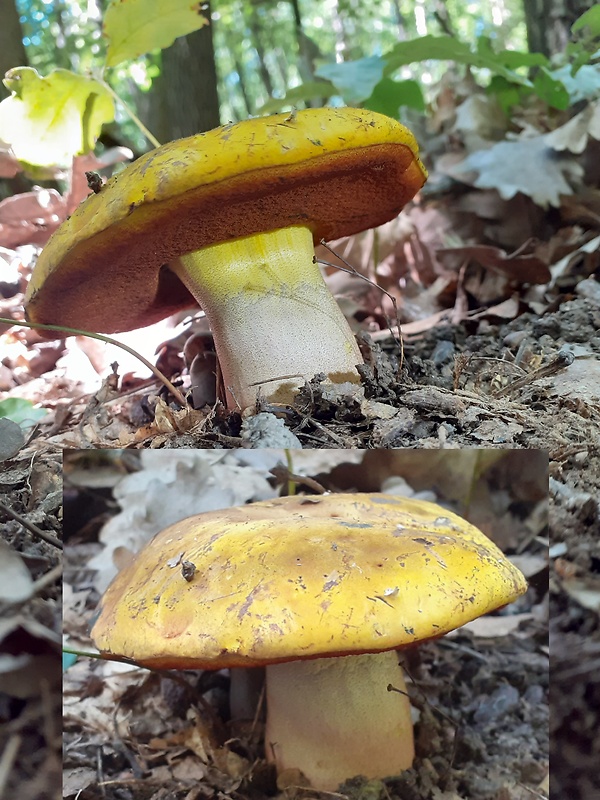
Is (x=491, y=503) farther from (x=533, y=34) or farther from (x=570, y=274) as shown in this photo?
(x=533, y=34)

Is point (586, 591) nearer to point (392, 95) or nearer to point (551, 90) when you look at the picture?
point (392, 95)

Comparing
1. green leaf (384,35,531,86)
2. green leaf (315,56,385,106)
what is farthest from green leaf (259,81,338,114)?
green leaf (384,35,531,86)

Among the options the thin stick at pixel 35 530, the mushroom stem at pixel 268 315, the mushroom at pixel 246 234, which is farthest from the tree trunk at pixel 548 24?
the thin stick at pixel 35 530

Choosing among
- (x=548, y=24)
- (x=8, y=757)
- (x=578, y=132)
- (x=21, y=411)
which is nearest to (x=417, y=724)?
(x=8, y=757)

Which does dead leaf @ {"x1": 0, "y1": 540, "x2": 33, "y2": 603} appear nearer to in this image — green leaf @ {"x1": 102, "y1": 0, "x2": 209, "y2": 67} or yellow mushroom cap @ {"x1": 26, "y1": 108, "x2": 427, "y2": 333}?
yellow mushroom cap @ {"x1": 26, "y1": 108, "x2": 427, "y2": 333}

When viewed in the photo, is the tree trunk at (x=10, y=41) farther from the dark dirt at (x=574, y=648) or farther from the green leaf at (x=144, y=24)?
the dark dirt at (x=574, y=648)

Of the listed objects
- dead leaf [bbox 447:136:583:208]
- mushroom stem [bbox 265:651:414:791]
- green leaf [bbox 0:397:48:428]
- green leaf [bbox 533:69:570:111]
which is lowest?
mushroom stem [bbox 265:651:414:791]
